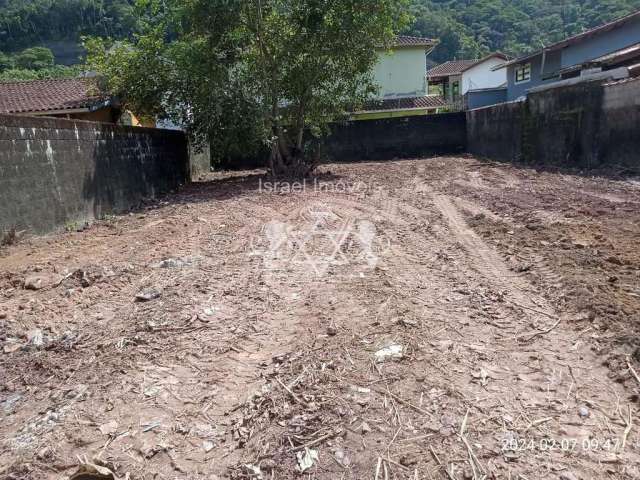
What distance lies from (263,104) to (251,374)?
37.0ft

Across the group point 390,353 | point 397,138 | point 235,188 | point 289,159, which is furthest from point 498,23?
point 390,353

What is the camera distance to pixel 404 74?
28.6m

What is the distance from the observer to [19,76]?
40844 millimetres

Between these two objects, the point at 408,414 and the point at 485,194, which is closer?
the point at 408,414

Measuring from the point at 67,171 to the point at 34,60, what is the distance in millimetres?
54744

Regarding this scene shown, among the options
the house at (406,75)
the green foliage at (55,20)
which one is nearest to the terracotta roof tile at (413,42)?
the house at (406,75)

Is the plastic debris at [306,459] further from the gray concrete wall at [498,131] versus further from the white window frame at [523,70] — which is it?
the white window frame at [523,70]

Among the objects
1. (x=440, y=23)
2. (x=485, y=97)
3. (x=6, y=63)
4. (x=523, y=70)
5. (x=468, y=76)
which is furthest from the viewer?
(x=440, y=23)

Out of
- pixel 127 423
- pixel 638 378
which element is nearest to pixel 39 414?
pixel 127 423

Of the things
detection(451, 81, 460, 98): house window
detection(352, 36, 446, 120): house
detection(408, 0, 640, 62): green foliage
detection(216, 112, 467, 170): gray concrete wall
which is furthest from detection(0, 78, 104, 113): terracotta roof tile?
detection(408, 0, 640, 62): green foliage

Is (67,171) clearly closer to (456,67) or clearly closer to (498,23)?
(456,67)

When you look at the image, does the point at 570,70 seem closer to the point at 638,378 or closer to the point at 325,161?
the point at 325,161

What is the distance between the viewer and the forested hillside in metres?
56.7

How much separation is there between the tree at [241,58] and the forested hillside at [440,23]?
45361 mm
